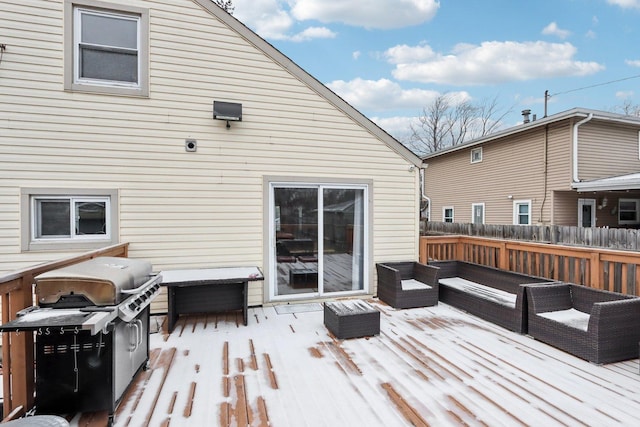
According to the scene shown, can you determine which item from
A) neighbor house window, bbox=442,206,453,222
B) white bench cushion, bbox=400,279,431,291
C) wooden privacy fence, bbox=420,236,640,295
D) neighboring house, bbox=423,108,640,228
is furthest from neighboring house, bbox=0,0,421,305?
neighbor house window, bbox=442,206,453,222

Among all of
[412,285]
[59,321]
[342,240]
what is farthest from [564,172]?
[59,321]

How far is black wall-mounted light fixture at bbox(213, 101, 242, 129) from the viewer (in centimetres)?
490

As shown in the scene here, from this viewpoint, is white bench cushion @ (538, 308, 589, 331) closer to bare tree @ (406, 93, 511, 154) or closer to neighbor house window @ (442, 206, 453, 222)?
neighbor house window @ (442, 206, 453, 222)

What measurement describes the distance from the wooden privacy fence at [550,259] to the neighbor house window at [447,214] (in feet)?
31.4

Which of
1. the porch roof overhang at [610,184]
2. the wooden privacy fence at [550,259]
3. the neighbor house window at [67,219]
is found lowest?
the wooden privacy fence at [550,259]

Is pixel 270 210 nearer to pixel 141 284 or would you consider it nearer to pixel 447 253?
pixel 141 284

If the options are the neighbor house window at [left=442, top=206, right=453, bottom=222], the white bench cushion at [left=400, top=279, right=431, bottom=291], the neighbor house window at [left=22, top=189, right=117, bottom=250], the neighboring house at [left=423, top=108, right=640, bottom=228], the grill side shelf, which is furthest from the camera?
the neighbor house window at [left=442, top=206, right=453, bottom=222]

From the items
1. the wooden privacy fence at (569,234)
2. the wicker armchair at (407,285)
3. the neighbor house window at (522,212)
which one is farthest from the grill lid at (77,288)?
the neighbor house window at (522,212)

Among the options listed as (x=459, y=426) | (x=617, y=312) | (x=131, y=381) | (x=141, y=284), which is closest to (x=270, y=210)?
(x=141, y=284)

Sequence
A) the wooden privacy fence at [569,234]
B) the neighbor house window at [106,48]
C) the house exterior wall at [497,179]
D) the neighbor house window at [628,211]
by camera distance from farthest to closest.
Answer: the neighbor house window at [628,211] → the house exterior wall at [497,179] → the wooden privacy fence at [569,234] → the neighbor house window at [106,48]

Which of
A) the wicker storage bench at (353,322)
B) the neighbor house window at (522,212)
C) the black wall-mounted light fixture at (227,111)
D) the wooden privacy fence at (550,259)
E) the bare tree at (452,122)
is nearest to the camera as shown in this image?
the wicker storage bench at (353,322)

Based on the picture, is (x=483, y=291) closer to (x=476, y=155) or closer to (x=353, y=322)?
(x=353, y=322)

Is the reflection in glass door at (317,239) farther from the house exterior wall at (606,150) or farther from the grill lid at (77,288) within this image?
the house exterior wall at (606,150)

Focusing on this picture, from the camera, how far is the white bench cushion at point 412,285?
17.2ft
